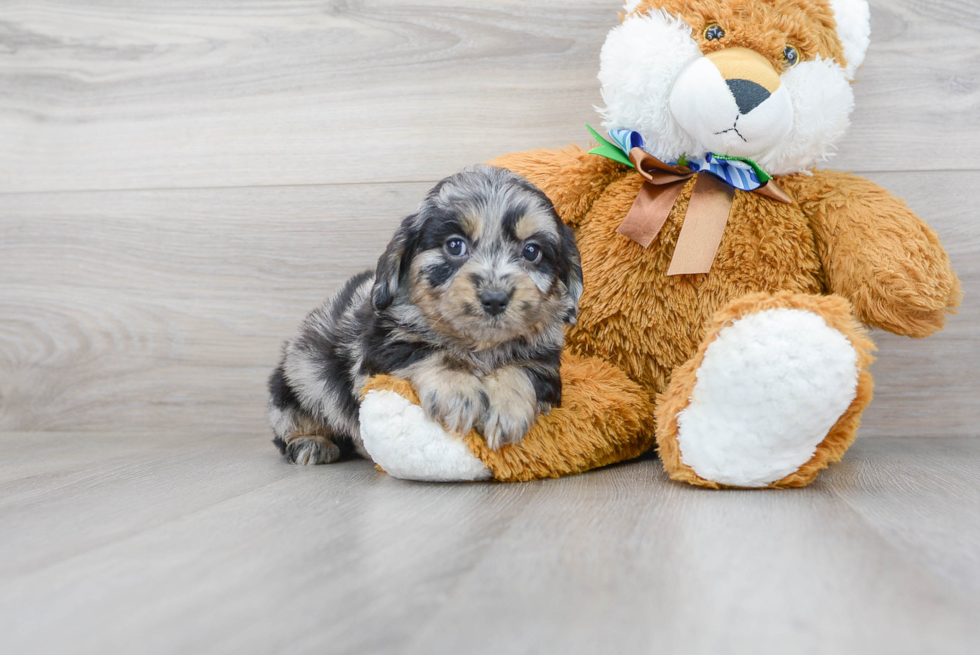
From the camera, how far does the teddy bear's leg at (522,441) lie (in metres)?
1.55

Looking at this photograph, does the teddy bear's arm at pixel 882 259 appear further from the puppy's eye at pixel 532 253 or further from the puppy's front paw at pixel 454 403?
the puppy's front paw at pixel 454 403

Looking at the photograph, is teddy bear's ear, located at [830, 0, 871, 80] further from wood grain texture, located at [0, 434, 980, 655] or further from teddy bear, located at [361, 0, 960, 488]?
wood grain texture, located at [0, 434, 980, 655]

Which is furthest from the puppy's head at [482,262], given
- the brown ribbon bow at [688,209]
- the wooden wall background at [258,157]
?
the wooden wall background at [258,157]

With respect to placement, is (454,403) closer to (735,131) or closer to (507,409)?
(507,409)

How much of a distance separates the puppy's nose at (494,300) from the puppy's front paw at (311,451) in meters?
0.73

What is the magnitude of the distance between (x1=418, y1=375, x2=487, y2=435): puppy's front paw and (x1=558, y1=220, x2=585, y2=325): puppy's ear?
31 cm

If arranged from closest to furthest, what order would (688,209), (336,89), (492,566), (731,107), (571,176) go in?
(492,566) < (731,107) < (688,209) < (571,176) < (336,89)

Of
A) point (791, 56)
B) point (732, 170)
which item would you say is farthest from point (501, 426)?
point (791, 56)

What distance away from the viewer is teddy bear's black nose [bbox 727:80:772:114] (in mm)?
1626

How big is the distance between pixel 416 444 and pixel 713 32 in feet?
3.78

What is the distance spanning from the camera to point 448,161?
7.67 feet

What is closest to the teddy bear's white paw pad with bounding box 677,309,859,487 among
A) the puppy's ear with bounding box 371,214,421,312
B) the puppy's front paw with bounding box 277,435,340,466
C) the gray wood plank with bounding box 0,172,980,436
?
the puppy's ear with bounding box 371,214,421,312

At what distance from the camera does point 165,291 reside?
2.47 meters

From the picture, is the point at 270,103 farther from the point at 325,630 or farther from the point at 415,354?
the point at 325,630
